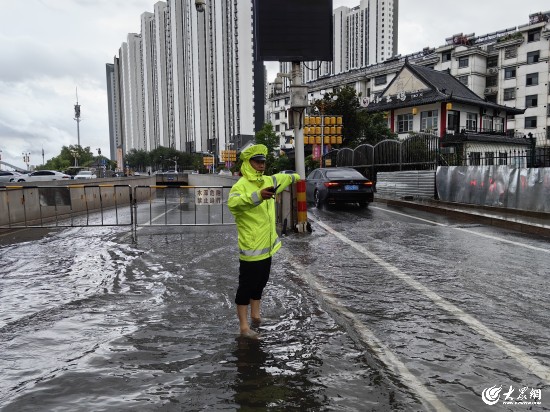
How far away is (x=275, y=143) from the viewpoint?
66000 mm

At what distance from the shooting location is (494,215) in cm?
1220

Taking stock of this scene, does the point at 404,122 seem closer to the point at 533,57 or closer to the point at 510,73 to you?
the point at 510,73

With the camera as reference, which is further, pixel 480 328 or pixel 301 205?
pixel 301 205

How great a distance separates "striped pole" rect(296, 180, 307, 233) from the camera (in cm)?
972

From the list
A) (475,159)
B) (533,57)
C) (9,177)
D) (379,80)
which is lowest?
(9,177)

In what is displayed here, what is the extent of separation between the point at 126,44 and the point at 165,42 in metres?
31.7

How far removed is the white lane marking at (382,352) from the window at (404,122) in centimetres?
4179

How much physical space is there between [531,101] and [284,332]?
5957 cm

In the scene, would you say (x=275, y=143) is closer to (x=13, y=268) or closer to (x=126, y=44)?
(x=13, y=268)

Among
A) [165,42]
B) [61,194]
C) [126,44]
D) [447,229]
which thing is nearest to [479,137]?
[447,229]

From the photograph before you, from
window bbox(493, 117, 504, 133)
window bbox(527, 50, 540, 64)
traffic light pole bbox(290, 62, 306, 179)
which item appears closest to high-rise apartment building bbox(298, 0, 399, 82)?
window bbox(527, 50, 540, 64)

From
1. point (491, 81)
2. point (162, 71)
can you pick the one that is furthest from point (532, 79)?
point (162, 71)

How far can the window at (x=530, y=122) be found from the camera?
2077 inches

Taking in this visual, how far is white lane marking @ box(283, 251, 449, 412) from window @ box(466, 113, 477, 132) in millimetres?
41889
